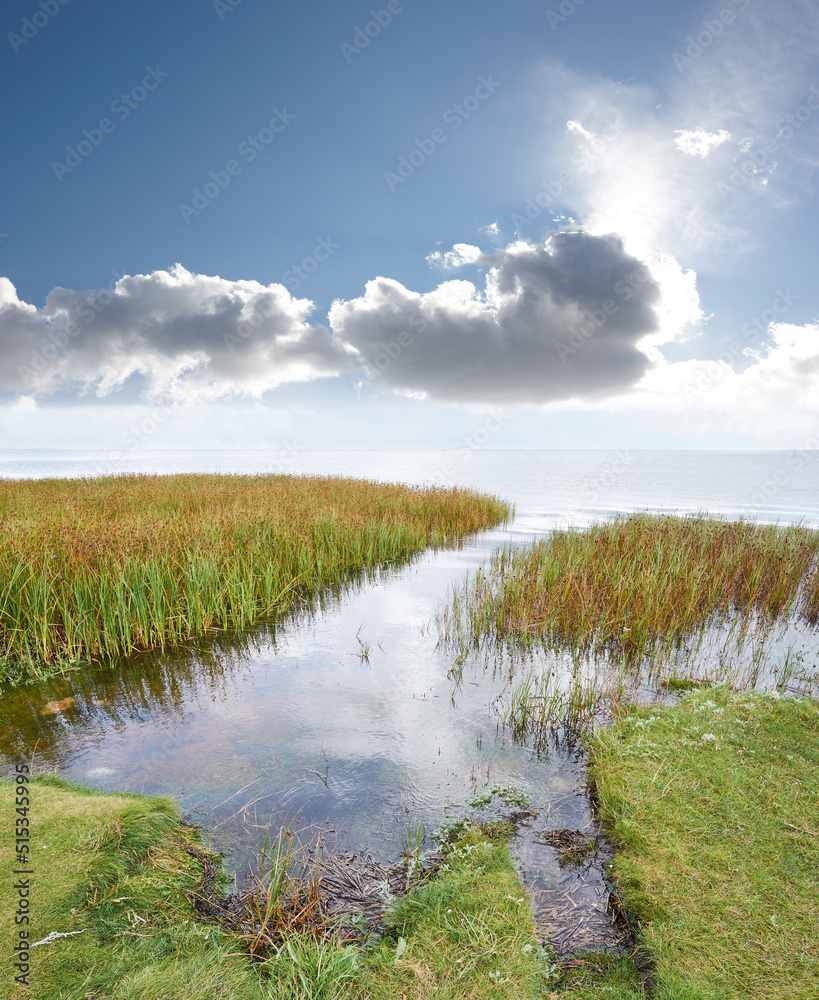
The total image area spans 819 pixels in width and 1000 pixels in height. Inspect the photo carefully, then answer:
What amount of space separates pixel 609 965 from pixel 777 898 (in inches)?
48.1

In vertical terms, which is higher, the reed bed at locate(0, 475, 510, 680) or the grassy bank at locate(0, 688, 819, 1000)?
the reed bed at locate(0, 475, 510, 680)

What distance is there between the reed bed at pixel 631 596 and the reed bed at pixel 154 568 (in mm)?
3951

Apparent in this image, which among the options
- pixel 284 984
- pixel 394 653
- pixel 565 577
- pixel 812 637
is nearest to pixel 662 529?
pixel 812 637

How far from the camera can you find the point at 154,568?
850cm

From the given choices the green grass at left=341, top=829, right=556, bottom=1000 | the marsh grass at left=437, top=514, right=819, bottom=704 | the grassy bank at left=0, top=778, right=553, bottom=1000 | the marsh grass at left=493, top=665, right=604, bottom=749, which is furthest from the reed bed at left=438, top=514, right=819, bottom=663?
the grassy bank at left=0, top=778, right=553, bottom=1000

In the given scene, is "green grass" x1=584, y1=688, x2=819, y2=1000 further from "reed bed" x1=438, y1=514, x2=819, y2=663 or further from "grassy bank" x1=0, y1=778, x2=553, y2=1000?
"reed bed" x1=438, y1=514, x2=819, y2=663

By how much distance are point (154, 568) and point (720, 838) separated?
28.0 ft

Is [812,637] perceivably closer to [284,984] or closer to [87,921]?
[284,984]

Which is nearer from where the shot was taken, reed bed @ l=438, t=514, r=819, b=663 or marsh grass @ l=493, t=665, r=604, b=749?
marsh grass @ l=493, t=665, r=604, b=749

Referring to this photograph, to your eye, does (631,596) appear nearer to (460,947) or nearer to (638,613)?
(638,613)

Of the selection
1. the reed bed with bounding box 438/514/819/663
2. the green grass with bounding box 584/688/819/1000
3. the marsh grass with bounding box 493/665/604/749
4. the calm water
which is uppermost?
the reed bed with bounding box 438/514/819/663

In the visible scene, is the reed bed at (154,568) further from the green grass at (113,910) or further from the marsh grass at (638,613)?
the green grass at (113,910)

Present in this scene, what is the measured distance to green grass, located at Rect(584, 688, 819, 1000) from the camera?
2783 millimetres

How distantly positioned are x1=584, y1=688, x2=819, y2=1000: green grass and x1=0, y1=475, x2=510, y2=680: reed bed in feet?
23.9
